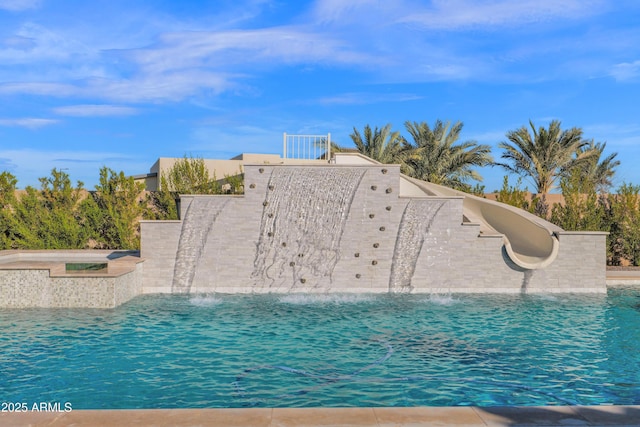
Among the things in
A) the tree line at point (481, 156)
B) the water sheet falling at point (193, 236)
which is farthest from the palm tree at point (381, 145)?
the water sheet falling at point (193, 236)

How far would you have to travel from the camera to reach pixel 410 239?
1364 cm

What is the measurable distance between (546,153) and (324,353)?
21443 mm

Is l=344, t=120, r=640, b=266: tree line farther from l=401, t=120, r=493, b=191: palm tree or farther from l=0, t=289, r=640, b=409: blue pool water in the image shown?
l=0, t=289, r=640, b=409: blue pool water

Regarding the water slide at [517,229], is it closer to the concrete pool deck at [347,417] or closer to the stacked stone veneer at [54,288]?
the stacked stone veneer at [54,288]

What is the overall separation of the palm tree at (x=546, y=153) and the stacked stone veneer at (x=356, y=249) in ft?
42.4

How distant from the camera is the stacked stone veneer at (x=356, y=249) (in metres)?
13.5

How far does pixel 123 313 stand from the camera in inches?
428

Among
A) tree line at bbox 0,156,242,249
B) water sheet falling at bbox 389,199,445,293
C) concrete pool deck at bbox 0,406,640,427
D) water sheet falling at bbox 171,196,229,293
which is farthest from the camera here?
tree line at bbox 0,156,242,249

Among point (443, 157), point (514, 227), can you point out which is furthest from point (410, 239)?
point (443, 157)

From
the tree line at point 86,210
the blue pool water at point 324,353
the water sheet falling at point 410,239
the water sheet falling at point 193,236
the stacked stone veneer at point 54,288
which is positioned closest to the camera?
the blue pool water at point 324,353

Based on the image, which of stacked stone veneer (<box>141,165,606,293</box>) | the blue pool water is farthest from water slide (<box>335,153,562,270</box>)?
the blue pool water

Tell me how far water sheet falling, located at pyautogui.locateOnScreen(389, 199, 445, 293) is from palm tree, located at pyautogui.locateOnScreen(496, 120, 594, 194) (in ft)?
45.8

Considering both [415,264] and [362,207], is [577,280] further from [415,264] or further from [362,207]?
[362,207]

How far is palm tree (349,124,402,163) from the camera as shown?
27.0 meters
